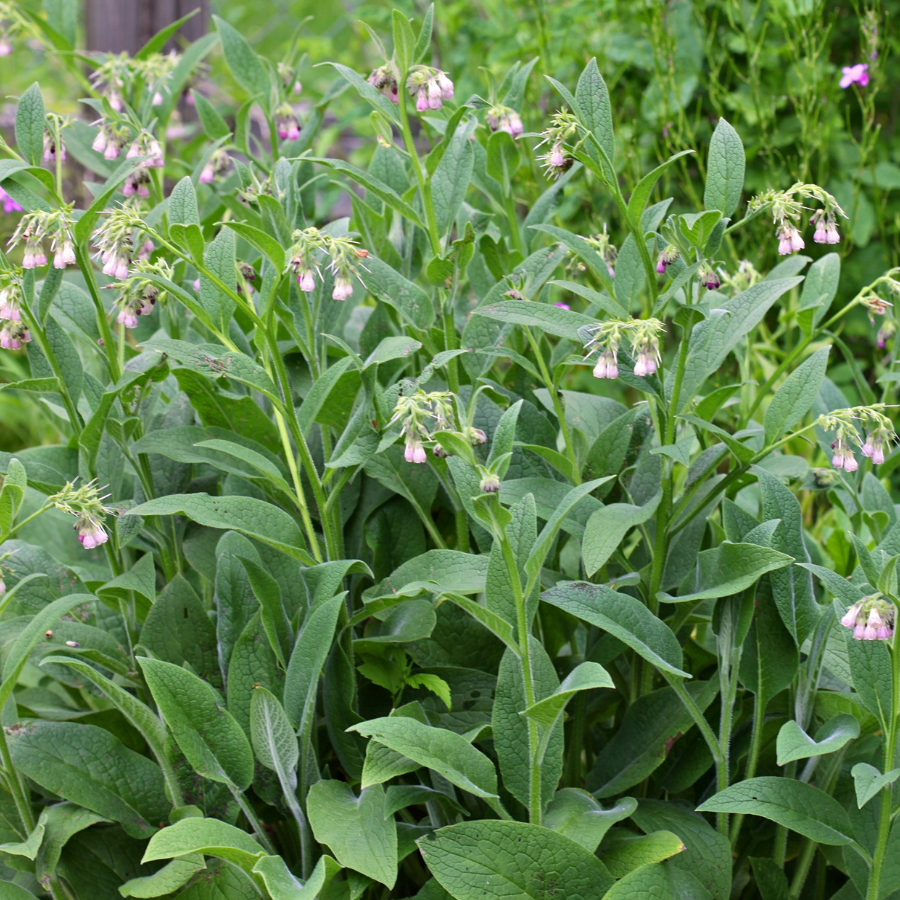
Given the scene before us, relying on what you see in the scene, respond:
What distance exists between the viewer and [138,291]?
126 cm

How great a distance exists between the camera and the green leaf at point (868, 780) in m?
1.01

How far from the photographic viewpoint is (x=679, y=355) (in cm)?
119

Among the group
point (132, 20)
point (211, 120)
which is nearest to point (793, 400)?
point (211, 120)

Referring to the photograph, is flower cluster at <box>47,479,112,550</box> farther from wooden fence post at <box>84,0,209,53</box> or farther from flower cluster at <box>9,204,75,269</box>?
wooden fence post at <box>84,0,209,53</box>

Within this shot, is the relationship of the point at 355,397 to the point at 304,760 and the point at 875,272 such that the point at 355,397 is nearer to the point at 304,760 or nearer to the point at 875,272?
the point at 304,760

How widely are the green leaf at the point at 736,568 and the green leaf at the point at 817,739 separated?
0.16 metres

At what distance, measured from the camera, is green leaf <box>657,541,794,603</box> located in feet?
3.62

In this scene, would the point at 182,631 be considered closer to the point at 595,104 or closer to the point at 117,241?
the point at 117,241

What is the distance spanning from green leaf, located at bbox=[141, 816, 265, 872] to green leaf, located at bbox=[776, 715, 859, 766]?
560mm

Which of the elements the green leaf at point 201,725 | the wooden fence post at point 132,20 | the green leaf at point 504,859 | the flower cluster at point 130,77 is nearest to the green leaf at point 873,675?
the green leaf at point 504,859

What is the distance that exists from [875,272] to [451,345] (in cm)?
242

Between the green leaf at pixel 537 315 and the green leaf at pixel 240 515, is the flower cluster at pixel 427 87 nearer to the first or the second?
the green leaf at pixel 537 315

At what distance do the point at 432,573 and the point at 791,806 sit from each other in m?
0.48

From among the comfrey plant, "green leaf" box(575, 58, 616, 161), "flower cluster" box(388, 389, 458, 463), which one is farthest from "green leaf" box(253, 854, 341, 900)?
"green leaf" box(575, 58, 616, 161)
